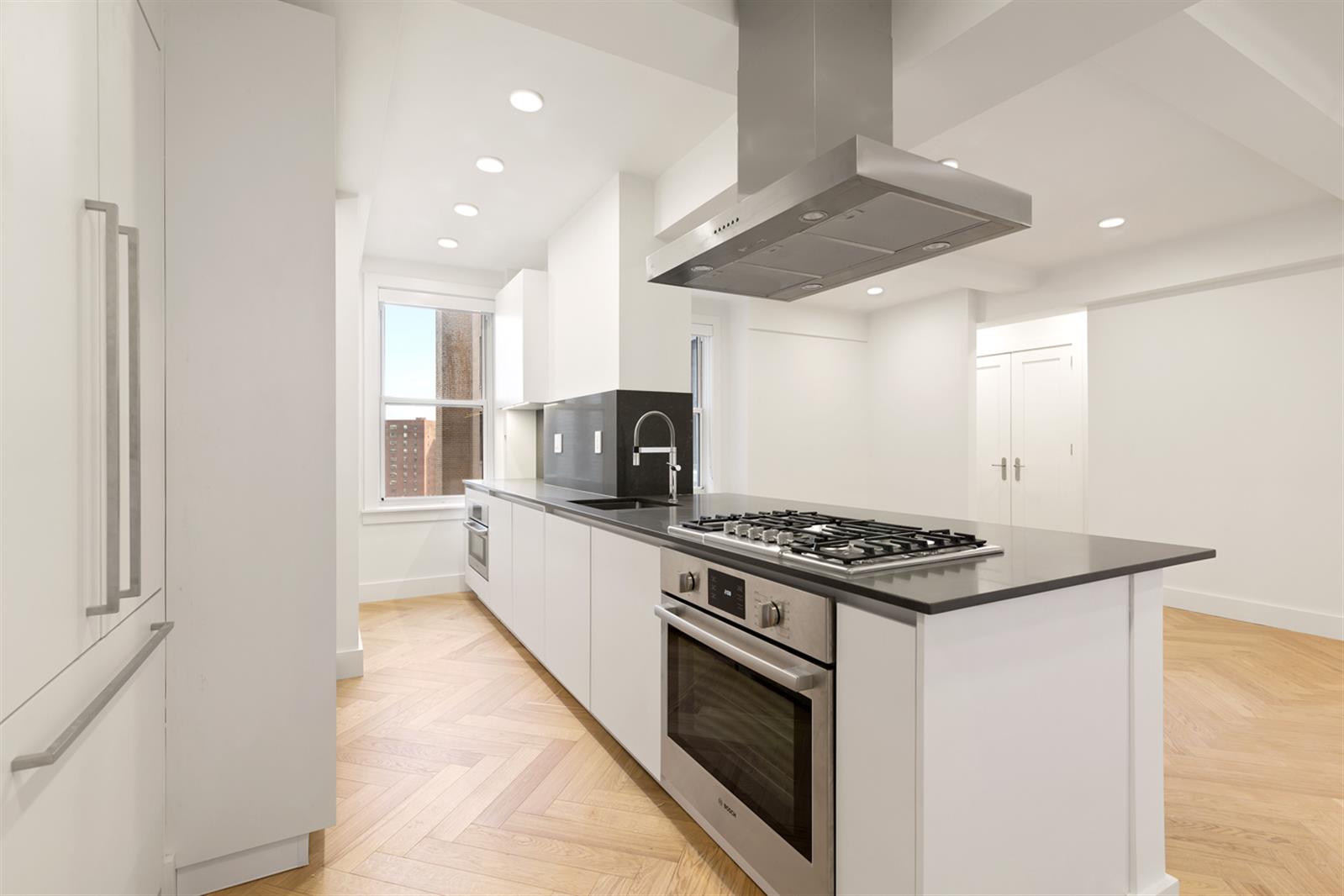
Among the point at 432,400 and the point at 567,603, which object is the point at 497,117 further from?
the point at 432,400

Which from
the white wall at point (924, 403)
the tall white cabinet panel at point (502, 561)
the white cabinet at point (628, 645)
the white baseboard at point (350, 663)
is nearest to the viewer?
the white cabinet at point (628, 645)

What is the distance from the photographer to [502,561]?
374 cm

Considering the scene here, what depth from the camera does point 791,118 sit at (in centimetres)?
176

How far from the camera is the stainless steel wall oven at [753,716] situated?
1.35 m

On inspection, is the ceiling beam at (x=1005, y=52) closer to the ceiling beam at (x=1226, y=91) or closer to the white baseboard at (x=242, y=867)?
the ceiling beam at (x=1226, y=91)

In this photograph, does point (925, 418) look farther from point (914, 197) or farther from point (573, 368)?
point (914, 197)

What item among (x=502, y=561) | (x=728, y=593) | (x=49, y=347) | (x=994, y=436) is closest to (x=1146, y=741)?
(x=728, y=593)

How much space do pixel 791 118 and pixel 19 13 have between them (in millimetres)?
1553

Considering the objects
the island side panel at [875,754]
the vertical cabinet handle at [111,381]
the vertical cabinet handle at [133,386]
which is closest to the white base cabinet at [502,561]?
the vertical cabinet handle at [133,386]

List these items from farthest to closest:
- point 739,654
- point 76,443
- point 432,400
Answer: point 432,400, point 739,654, point 76,443

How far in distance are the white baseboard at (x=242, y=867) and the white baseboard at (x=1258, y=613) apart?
505cm

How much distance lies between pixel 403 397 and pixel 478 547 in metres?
1.45

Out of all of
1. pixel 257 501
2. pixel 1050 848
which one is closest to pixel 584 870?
pixel 1050 848

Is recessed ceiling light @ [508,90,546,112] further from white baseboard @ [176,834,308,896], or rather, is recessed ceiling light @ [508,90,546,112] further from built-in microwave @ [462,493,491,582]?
white baseboard @ [176,834,308,896]
